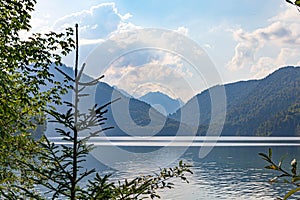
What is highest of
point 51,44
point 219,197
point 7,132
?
point 51,44

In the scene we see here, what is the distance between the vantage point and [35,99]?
983 centimetres

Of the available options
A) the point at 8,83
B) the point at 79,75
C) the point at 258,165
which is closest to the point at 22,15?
the point at 8,83

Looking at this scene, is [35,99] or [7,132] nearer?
[7,132]

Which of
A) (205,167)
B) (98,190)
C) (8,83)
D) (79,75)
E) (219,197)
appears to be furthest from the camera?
(205,167)

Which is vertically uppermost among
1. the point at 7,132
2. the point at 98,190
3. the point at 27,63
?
the point at 27,63

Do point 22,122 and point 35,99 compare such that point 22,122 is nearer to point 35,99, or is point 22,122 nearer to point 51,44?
point 35,99

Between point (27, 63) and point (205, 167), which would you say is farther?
point (205, 167)

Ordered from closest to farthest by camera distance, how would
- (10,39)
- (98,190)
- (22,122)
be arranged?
(98,190)
(10,39)
(22,122)

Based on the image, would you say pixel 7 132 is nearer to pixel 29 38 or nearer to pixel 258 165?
pixel 29 38

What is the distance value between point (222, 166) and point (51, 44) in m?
109

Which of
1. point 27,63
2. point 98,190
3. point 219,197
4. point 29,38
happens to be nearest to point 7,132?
point 27,63

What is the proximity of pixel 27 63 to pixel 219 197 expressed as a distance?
59.5m

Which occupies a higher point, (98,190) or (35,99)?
(35,99)

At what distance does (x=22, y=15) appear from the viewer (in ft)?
31.1
